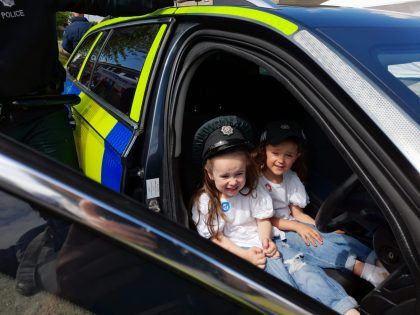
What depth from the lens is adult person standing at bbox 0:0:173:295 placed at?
1.73m

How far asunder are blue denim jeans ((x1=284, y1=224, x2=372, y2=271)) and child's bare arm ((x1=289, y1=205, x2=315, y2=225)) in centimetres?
14

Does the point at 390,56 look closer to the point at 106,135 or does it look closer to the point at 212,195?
the point at 212,195

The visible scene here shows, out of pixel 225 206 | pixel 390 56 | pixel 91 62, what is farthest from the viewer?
pixel 91 62

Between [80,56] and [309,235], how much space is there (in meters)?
2.41

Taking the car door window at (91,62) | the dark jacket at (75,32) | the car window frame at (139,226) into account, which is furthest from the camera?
the dark jacket at (75,32)

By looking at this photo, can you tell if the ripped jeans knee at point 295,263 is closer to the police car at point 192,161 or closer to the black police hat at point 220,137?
the police car at point 192,161

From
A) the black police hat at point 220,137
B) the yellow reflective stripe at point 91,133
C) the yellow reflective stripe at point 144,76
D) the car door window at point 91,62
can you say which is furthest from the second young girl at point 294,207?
the car door window at point 91,62

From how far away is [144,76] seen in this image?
6.04ft

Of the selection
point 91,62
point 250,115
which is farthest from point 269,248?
point 91,62

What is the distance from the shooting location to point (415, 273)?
86cm

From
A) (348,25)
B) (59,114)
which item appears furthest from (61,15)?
(348,25)

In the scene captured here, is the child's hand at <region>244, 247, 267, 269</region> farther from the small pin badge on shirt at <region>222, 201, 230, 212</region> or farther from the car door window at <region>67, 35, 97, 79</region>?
the car door window at <region>67, 35, 97, 79</region>

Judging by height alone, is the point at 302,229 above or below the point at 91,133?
below

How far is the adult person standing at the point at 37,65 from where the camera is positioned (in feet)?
5.69
